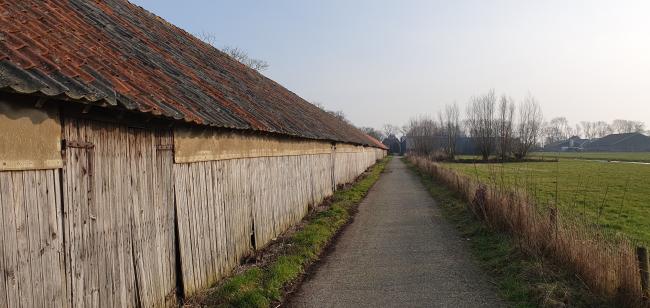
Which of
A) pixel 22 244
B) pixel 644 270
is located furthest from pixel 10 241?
pixel 644 270

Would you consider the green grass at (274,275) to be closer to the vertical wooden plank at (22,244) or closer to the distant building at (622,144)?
the vertical wooden plank at (22,244)

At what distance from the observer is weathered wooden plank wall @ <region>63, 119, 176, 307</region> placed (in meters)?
3.56

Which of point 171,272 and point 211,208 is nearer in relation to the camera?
point 171,272

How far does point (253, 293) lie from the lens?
18.2 ft

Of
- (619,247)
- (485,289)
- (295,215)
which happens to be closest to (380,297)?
(485,289)

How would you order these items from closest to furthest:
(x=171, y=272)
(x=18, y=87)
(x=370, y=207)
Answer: (x=18, y=87), (x=171, y=272), (x=370, y=207)

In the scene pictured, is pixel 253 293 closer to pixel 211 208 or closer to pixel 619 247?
pixel 211 208

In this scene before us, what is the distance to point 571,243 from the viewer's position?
5859 mm

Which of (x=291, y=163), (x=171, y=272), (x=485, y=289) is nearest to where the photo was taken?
(x=171, y=272)

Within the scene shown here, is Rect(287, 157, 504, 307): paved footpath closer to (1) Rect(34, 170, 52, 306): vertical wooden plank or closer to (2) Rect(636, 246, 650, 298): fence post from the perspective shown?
(2) Rect(636, 246, 650, 298): fence post

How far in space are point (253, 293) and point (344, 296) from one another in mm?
1181

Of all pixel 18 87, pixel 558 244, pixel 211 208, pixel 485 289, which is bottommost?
pixel 485 289

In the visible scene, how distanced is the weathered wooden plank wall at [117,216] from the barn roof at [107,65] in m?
0.35

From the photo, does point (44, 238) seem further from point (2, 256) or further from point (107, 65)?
point (107, 65)
